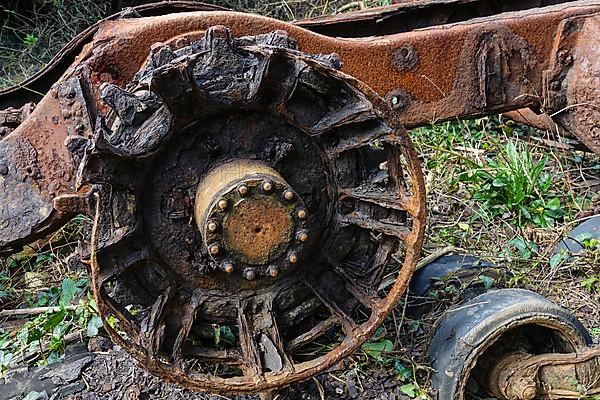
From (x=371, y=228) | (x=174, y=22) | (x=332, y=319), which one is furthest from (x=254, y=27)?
(x=332, y=319)

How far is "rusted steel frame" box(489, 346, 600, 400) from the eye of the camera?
2.69 metres

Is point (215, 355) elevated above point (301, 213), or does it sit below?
below

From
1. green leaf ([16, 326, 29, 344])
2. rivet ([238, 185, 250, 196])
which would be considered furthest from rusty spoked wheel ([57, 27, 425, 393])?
green leaf ([16, 326, 29, 344])

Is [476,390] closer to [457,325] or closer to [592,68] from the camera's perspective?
[457,325]

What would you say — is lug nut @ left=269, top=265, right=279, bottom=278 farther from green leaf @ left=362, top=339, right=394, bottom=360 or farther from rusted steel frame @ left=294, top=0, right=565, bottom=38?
rusted steel frame @ left=294, top=0, right=565, bottom=38

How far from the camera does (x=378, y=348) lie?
297 centimetres

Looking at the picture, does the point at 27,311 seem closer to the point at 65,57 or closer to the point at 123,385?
the point at 123,385

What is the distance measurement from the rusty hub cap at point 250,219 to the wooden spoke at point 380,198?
21cm

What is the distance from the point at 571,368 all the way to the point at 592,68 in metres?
1.25

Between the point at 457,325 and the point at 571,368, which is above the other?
the point at 457,325

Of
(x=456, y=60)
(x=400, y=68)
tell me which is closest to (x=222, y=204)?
(x=400, y=68)

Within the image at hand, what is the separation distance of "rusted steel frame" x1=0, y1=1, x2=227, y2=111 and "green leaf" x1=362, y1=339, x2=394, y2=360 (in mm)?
1541

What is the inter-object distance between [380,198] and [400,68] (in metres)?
0.69

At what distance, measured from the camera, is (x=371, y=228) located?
8.09 ft
